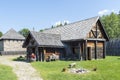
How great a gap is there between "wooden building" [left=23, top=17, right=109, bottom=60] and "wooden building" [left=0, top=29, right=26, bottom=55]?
61.6 feet

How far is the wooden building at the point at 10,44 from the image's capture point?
5250 centimetres

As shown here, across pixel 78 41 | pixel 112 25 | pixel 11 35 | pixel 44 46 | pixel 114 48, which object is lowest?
pixel 114 48

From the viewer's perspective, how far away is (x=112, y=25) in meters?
69.9

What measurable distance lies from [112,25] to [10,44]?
35.8m

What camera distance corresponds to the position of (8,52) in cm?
5200

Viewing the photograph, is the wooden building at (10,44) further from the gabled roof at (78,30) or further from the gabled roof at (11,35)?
the gabled roof at (78,30)

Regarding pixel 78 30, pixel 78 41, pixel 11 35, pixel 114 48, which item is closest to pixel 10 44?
pixel 11 35

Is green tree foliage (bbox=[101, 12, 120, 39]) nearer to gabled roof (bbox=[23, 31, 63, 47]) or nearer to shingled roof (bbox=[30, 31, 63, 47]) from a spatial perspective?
shingled roof (bbox=[30, 31, 63, 47])

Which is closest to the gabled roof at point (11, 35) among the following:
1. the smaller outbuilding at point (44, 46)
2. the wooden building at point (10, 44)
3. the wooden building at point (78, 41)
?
the wooden building at point (10, 44)

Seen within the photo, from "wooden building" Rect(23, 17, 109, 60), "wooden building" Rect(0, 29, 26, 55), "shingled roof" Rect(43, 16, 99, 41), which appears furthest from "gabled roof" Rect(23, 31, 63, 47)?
"wooden building" Rect(0, 29, 26, 55)

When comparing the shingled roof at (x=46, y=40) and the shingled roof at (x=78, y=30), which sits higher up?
the shingled roof at (x=78, y=30)

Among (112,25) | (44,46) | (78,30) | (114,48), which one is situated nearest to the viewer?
(44,46)

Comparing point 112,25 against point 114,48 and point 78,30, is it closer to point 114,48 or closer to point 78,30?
point 114,48

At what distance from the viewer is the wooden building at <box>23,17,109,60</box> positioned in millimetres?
30828
